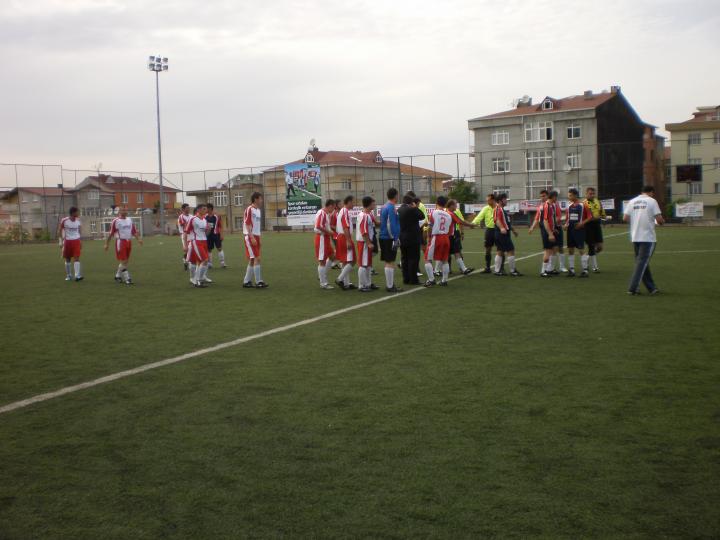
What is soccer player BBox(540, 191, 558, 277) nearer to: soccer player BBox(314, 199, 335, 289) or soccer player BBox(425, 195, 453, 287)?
soccer player BBox(425, 195, 453, 287)

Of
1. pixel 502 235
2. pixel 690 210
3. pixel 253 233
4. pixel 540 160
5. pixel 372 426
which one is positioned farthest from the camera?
pixel 540 160

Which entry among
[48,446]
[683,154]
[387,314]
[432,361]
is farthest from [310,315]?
[683,154]

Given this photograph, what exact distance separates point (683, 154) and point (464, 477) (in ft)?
219

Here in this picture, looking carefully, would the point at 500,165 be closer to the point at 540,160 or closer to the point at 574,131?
the point at 540,160

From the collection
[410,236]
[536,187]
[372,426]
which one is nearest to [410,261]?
[410,236]

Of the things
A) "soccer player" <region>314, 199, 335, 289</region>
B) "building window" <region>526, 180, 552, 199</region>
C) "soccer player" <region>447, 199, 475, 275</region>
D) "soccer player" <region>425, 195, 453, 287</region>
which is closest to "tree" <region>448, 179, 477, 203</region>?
"building window" <region>526, 180, 552, 199</region>

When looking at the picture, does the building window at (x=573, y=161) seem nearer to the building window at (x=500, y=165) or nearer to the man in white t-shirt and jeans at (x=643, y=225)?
the building window at (x=500, y=165)

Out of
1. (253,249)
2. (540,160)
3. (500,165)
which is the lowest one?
(253,249)

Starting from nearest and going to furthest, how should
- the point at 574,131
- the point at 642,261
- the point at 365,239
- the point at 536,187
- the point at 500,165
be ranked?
1. the point at 642,261
2. the point at 365,239
3. the point at 536,187
4. the point at 500,165
5. the point at 574,131

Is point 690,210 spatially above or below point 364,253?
above

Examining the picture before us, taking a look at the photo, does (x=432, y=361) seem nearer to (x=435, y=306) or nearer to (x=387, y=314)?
(x=387, y=314)

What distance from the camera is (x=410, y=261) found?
49.2ft

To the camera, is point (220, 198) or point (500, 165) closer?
point (500, 165)

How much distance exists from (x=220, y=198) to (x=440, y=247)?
5590cm
